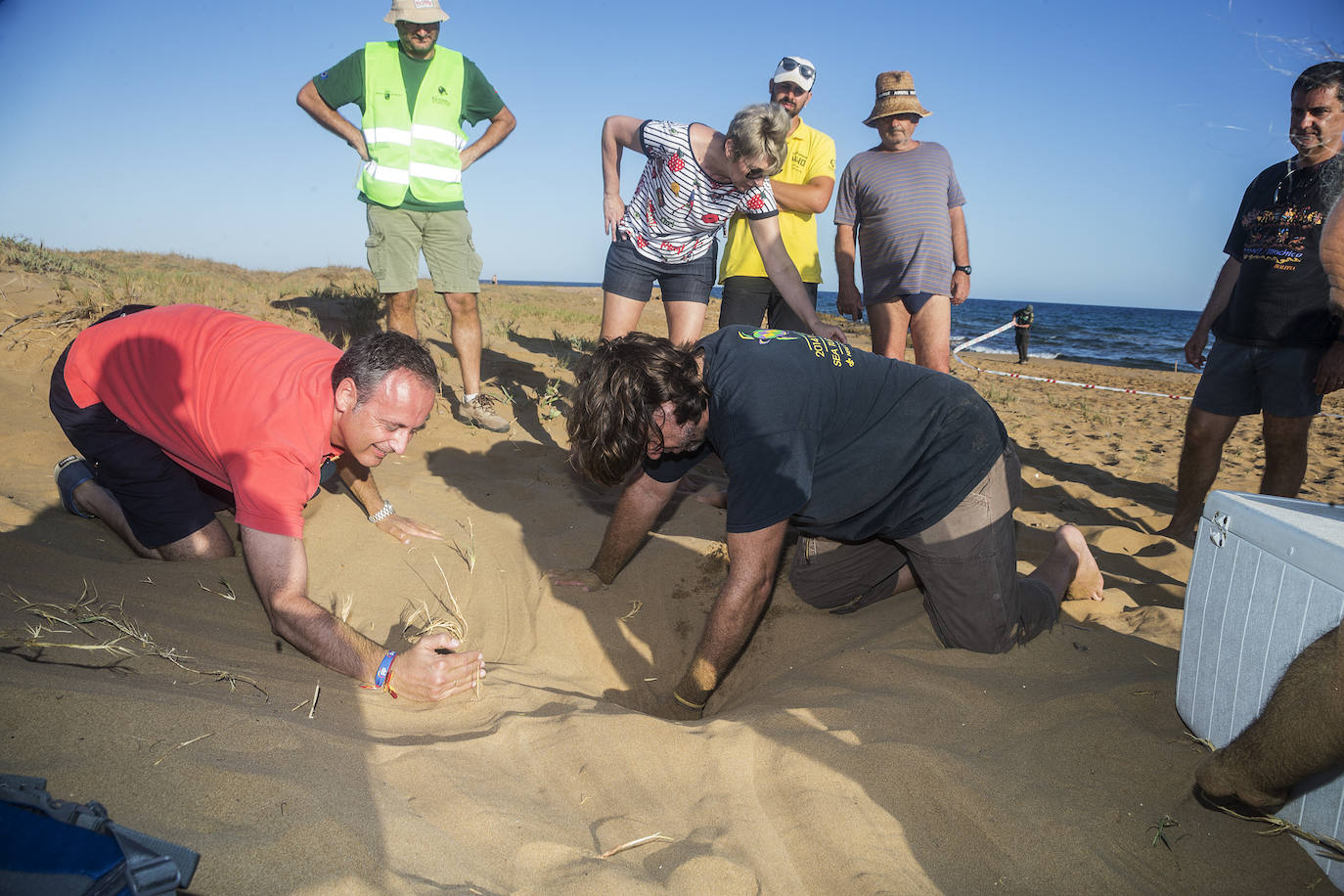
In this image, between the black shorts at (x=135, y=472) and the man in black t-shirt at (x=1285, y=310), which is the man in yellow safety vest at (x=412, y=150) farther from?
the man in black t-shirt at (x=1285, y=310)

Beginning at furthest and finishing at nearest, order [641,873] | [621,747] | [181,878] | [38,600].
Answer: [38,600], [621,747], [641,873], [181,878]

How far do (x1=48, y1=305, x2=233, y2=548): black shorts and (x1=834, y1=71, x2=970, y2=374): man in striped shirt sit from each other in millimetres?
3480

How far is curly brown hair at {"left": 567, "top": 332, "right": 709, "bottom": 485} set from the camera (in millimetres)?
2197

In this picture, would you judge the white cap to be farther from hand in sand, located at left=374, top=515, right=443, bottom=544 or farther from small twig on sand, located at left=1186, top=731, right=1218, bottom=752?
small twig on sand, located at left=1186, top=731, right=1218, bottom=752

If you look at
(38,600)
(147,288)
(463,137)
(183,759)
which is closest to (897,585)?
(183,759)

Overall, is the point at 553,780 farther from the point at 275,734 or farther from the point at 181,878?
the point at 181,878

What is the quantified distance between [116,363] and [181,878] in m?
2.07

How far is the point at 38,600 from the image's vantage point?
228 centimetres

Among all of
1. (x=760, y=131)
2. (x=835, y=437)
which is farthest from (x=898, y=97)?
(x=835, y=437)

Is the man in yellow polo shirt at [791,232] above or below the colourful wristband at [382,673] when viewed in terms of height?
above

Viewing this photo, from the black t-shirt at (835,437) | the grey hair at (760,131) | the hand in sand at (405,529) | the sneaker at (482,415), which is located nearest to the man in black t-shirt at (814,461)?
the black t-shirt at (835,437)

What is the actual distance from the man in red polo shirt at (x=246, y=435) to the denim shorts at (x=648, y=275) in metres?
1.67

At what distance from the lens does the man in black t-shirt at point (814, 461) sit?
2.19 m

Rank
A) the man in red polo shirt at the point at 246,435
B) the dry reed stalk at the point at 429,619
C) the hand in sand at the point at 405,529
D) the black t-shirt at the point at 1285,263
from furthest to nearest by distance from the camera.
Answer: the black t-shirt at the point at 1285,263, the hand in sand at the point at 405,529, the dry reed stalk at the point at 429,619, the man in red polo shirt at the point at 246,435
